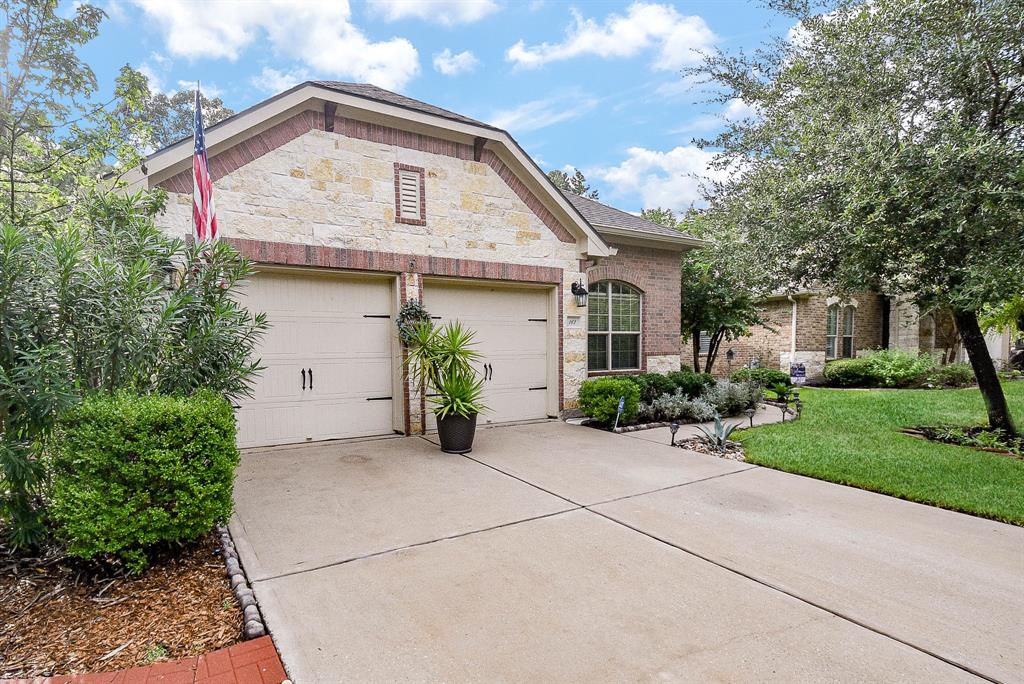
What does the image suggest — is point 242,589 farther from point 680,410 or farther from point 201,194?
point 680,410

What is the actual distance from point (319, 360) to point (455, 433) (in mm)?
2163

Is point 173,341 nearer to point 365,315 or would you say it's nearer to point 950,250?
point 365,315

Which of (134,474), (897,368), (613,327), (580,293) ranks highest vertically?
(580,293)

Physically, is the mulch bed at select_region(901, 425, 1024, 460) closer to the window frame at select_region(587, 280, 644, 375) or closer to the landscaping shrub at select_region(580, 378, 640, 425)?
the landscaping shrub at select_region(580, 378, 640, 425)

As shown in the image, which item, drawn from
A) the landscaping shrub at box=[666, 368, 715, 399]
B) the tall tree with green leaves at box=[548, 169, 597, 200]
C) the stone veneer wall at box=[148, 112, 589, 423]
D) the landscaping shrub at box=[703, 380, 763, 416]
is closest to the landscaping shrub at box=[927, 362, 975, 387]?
the landscaping shrub at box=[703, 380, 763, 416]

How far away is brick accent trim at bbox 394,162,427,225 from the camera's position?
7.43m

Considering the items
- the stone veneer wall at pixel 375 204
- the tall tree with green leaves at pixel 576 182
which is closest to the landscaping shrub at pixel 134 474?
the stone veneer wall at pixel 375 204

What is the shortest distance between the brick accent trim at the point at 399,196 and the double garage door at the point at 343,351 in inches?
34.7

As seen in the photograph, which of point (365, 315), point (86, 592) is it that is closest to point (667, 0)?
point (365, 315)

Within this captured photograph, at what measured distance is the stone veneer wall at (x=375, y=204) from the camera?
645cm

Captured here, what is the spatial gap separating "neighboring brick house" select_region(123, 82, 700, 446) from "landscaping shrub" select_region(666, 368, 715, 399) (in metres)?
2.06

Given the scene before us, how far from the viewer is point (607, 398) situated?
820cm

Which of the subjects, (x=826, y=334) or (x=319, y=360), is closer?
(x=319, y=360)

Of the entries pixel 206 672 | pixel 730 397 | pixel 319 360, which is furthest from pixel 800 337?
pixel 206 672
